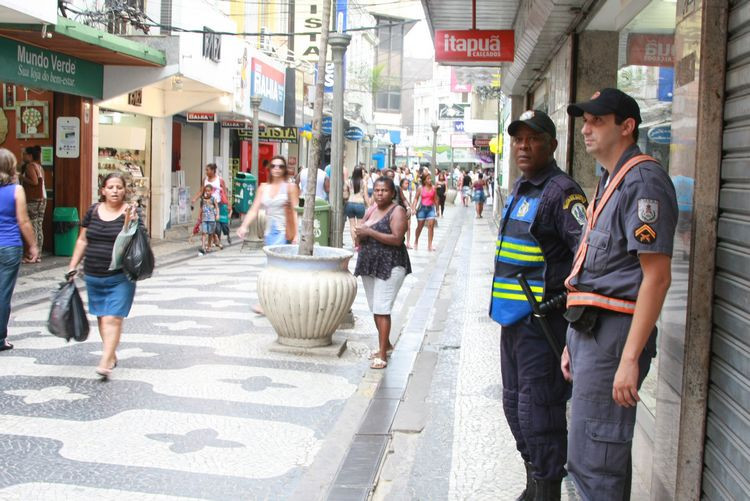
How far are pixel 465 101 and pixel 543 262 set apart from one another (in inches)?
2622

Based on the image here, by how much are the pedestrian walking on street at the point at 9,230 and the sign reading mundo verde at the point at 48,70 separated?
5.41 meters

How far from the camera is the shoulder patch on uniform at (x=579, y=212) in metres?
3.83

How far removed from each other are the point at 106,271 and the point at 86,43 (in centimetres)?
A: 694

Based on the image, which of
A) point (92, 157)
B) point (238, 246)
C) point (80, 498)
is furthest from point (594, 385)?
point (238, 246)

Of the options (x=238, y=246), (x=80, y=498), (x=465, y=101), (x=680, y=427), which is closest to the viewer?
Result: (x=680, y=427)

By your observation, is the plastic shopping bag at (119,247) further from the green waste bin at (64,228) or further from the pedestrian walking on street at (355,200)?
the pedestrian walking on street at (355,200)

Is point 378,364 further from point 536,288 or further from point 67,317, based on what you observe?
point 536,288

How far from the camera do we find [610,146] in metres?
3.16

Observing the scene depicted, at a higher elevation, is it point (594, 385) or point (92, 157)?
point (92, 157)

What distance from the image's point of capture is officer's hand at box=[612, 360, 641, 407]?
2828 mm

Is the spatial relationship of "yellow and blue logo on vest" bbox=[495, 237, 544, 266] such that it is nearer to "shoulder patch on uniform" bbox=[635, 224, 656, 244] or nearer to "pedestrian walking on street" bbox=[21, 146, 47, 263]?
"shoulder patch on uniform" bbox=[635, 224, 656, 244]

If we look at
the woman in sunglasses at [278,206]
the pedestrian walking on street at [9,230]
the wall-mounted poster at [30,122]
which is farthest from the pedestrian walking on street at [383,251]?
the wall-mounted poster at [30,122]

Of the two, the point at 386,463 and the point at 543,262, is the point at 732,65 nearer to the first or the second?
the point at 543,262

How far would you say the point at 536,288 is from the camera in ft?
13.0
